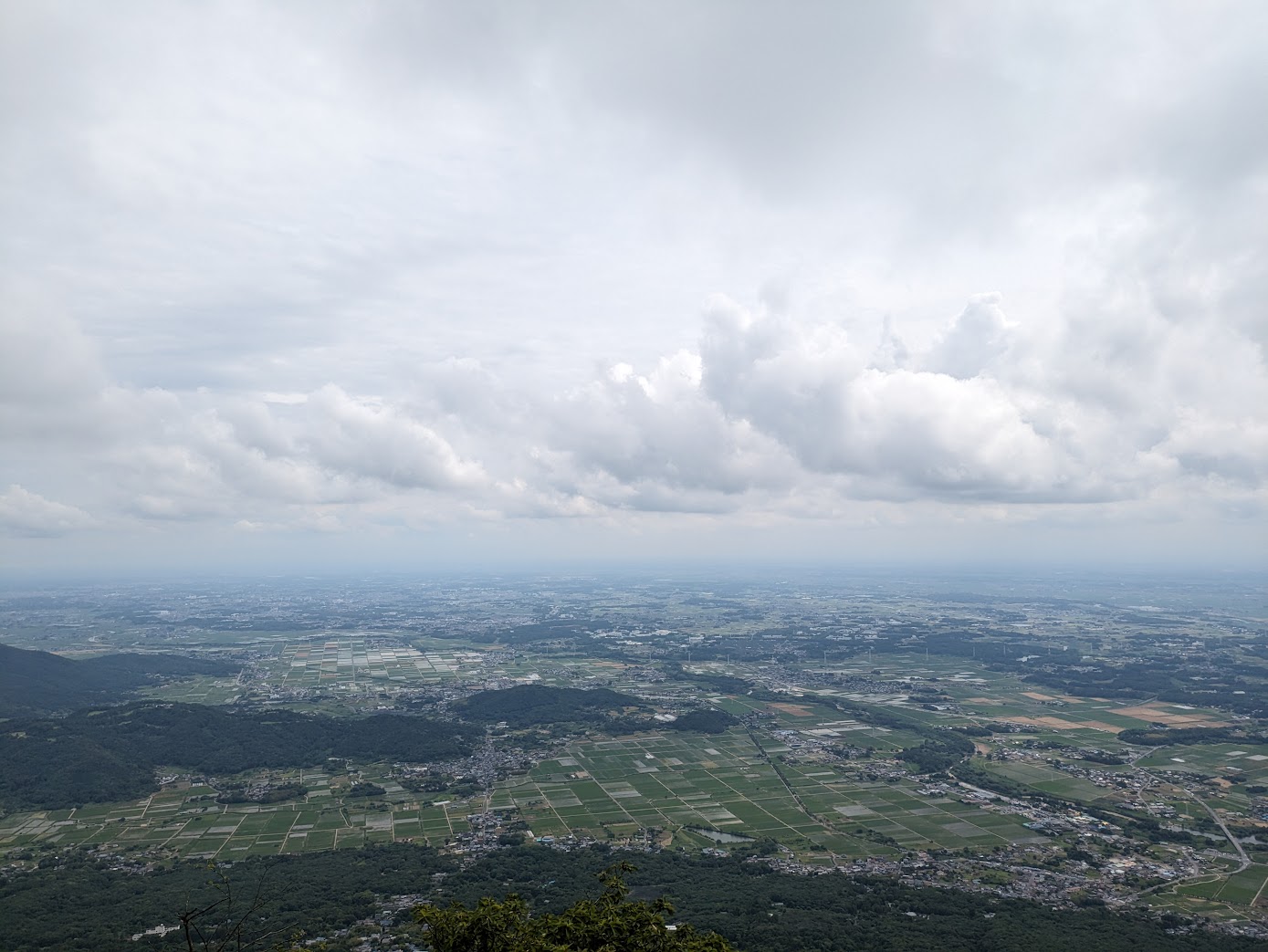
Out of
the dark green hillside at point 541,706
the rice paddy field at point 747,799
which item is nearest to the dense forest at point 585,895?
the rice paddy field at point 747,799

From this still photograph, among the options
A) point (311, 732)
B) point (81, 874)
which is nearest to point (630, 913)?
point (81, 874)

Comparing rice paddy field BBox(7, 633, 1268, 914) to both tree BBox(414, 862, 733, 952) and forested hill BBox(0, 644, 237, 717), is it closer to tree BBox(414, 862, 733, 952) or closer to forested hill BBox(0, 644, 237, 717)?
forested hill BBox(0, 644, 237, 717)

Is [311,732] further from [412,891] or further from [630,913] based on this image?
[630,913]

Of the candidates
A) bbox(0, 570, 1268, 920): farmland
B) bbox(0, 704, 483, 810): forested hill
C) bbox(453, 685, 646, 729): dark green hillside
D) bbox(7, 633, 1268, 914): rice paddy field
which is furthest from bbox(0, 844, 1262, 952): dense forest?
bbox(453, 685, 646, 729): dark green hillside

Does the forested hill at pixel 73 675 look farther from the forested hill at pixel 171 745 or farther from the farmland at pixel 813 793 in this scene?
the forested hill at pixel 171 745

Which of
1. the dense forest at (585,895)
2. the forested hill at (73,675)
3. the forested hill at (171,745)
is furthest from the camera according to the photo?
the forested hill at (73,675)

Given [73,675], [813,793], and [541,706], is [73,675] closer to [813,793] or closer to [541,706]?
[541,706]
